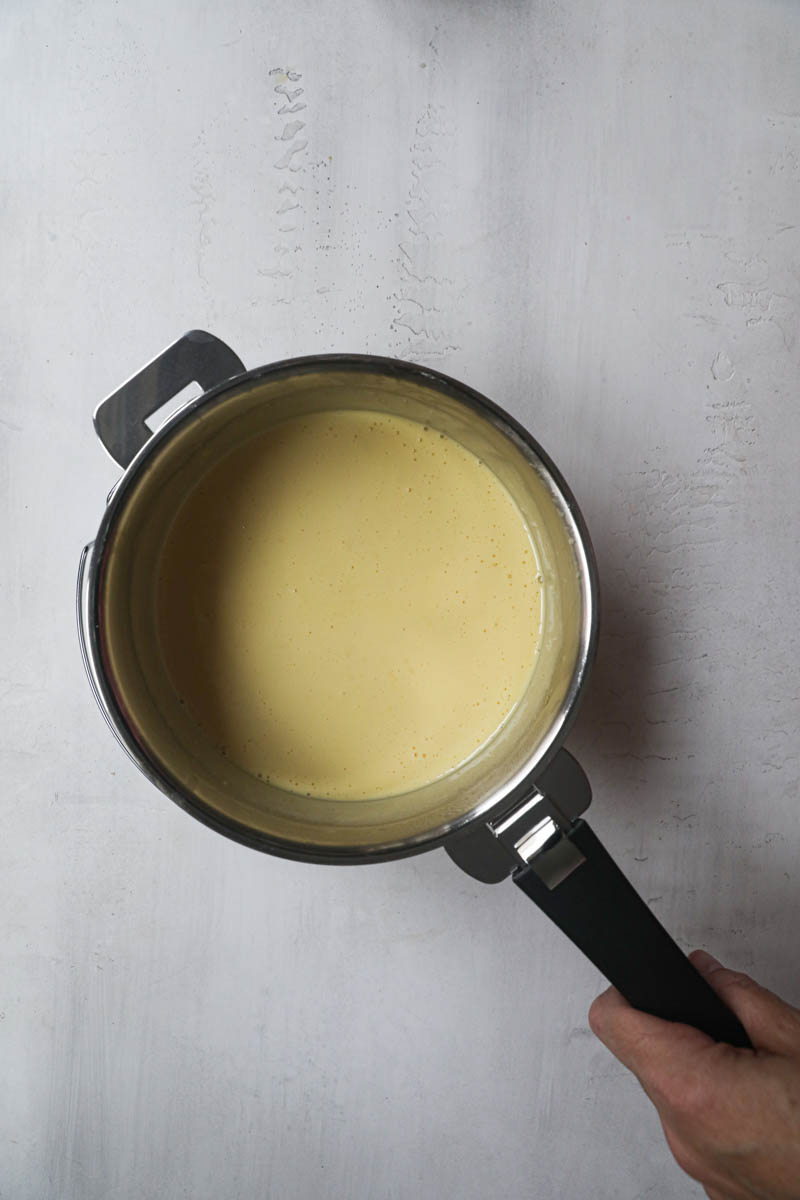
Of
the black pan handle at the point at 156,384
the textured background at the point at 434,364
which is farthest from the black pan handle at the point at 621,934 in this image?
the black pan handle at the point at 156,384

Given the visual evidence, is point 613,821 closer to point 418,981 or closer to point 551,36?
point 418,981

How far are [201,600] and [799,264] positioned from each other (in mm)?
537

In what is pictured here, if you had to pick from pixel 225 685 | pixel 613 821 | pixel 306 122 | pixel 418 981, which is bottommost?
pixel 418 981

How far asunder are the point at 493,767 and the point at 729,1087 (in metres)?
0.24

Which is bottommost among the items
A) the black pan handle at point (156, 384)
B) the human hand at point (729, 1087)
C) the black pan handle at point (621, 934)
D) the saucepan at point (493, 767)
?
the human hand at point (729, 1087)

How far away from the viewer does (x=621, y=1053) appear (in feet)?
1.99

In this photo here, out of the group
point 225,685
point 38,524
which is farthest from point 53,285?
point 225,685

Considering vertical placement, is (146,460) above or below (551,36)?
below

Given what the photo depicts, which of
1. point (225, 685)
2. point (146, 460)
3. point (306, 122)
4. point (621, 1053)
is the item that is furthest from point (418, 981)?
point (306, 122)

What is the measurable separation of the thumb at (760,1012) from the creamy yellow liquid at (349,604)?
0.77 ft

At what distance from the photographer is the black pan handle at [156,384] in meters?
0.61

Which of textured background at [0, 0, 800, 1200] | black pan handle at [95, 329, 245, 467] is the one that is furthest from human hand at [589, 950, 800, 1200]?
black pan handle at [95, 329, 245, 467]

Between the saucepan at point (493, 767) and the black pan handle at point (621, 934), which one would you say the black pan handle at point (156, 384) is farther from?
the black pan handle at point (621, 934)

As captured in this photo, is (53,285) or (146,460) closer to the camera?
(146,460)
